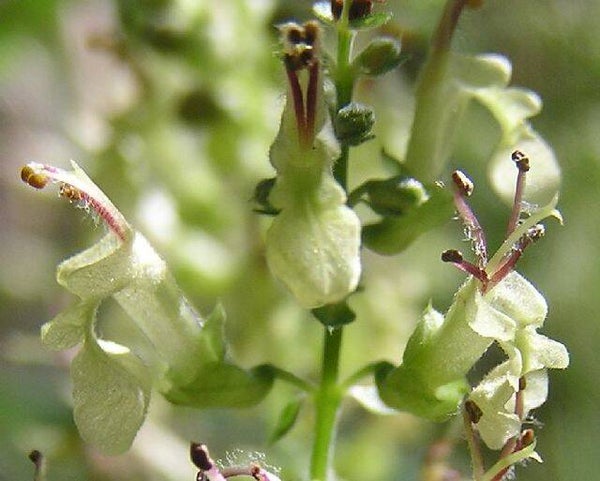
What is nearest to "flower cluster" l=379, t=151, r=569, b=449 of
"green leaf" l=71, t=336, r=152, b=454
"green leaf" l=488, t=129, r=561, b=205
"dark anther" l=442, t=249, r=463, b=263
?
"dark anther" l=442, t=249, r=463, b=263

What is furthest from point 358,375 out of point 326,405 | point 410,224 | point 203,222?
point 203,222

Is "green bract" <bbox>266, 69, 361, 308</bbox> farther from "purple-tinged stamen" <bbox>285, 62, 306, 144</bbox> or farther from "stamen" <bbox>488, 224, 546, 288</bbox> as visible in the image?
"stamen" <bbox>488, 224, 546, 288</bbox>

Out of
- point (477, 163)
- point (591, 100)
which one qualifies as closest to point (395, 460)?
point (477, 163)

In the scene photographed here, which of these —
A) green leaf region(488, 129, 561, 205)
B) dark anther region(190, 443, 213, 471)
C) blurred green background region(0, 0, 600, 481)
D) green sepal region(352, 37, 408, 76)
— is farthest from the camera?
blurred green background region(0, 0, 600, 481)

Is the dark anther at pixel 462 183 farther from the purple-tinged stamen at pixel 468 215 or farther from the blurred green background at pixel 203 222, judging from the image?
the blurred green background at pixel 203 222

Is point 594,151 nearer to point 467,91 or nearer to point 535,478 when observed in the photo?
point 535,478

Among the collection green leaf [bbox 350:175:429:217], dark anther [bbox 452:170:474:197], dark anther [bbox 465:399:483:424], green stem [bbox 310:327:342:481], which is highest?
dark anther [bbox 452:170:474:197]

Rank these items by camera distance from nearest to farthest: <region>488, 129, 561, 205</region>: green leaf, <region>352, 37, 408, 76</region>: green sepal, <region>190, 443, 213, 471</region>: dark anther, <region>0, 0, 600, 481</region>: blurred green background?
<region>190, 443, 213, 471</region>: dark anther
<region>352, 37, 408, 76</region>: green sepal
<region>488, 129, 561, 205</region>: green leaf
<region>0, 0, 600, 481</region>: blurred green background
